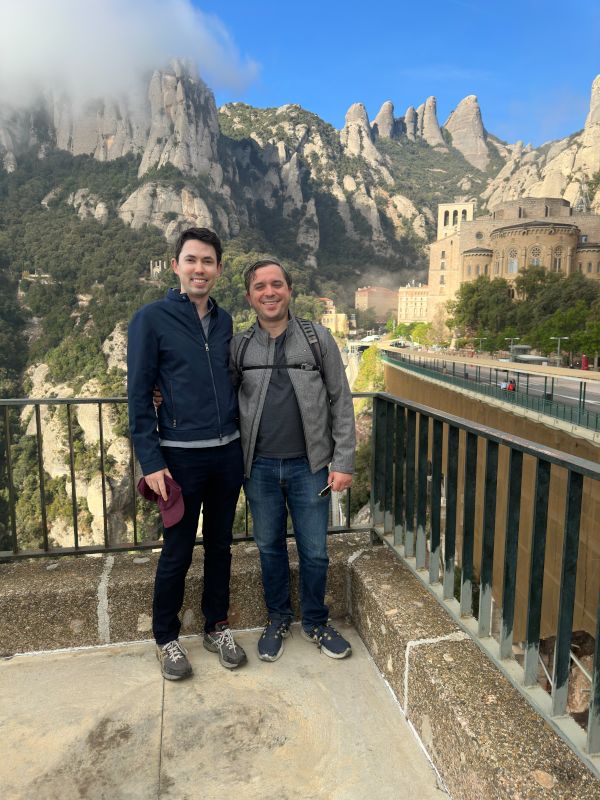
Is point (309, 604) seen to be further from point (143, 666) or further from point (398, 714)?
point (143, 666)

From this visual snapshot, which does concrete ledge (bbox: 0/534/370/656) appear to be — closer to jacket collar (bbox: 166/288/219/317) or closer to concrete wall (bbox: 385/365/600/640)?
jacket collar (bbox: 166/288/219/317)

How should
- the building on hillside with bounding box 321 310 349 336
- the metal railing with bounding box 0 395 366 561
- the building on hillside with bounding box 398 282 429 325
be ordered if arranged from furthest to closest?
1. the building on hillside with bounding box 321 310 349 336
2. the building on hillside with bounding box 398 282 429 325
3. the metal railing with bounding box 0 395 366 561

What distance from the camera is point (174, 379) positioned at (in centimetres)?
218

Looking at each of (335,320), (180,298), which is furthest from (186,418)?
(335,320)

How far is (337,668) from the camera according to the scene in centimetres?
236

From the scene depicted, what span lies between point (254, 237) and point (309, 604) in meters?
109

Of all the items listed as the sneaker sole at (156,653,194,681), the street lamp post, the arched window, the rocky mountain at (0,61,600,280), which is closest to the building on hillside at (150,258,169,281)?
the rocky mountain at (0,61,600,280)

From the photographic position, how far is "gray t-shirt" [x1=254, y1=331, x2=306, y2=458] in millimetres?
2305

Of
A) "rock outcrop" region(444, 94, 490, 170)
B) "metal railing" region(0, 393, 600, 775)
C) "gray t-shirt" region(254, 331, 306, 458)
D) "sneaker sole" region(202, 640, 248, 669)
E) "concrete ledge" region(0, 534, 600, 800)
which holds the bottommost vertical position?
"sneaker sole" region(202, 640, 248, 669)

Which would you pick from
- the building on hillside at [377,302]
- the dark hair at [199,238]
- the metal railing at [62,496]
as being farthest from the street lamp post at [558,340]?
the building on hillside at [377,302]

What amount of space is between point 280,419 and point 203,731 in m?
1.22

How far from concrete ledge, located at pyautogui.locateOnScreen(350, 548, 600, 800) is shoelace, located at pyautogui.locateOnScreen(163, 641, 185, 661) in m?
0.86

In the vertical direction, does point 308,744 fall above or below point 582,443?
above

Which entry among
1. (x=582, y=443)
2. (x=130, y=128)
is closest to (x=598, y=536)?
(x=582, y=443)
